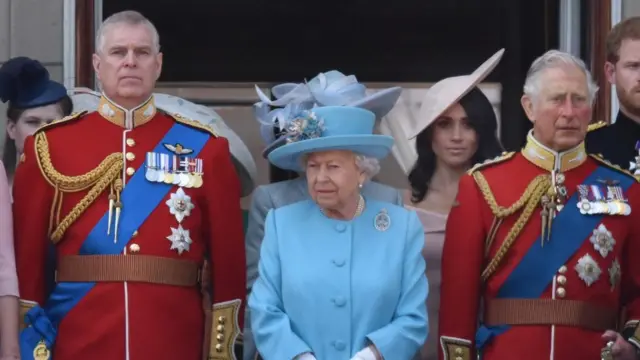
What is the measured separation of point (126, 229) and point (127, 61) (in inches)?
20.2

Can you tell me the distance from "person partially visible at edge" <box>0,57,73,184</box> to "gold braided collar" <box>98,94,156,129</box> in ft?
1.55

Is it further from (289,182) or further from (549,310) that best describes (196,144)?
(549,310)

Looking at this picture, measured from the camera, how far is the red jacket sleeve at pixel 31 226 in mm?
5156

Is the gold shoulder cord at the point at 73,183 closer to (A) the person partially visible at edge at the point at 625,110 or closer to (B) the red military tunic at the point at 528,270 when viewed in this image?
(B) the red military tunic at the point at 528,270

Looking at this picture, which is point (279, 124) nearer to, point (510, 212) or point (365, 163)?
point (365, 163)

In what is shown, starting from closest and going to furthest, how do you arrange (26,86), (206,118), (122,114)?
(122,114) < (26,86) < (206,118)

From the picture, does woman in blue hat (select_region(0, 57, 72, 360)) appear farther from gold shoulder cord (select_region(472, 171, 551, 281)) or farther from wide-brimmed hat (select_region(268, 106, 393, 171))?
gold shoulder cord (select_region(472, 171, 551, 281))

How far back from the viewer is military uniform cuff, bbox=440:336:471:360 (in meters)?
5.20

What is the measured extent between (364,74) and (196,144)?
2051 mm

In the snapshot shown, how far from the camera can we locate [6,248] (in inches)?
199

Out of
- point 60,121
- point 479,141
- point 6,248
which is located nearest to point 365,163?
point 479,141

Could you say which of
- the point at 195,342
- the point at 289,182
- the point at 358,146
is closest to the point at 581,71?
the point at 358,146

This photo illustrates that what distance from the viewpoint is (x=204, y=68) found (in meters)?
7.22

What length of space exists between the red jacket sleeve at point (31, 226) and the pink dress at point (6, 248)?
88 mm
